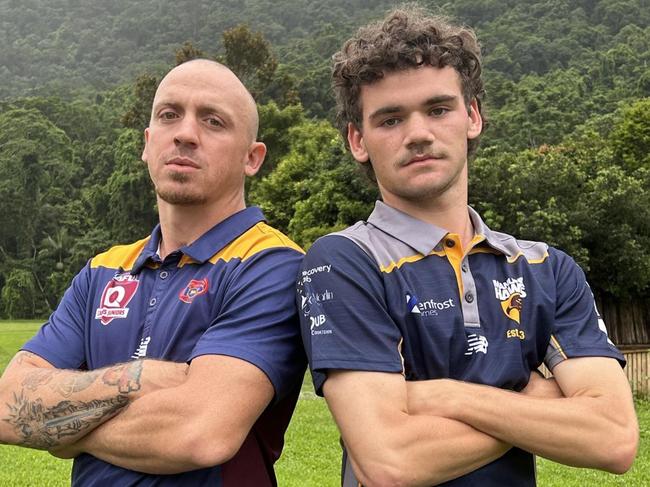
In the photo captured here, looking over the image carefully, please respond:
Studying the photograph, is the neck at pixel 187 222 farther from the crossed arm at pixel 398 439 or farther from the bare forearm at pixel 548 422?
the bare forearm at pixel 548 422

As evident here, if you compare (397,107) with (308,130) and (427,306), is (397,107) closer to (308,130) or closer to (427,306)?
(427,306)

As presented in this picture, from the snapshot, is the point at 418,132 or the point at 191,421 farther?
the point at 418,132

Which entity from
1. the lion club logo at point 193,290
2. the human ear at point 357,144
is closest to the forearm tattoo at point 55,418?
the lion club logo at point 193,290

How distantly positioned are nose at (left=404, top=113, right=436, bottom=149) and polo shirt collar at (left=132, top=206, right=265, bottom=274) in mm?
626

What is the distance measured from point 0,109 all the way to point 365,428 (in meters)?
72.3

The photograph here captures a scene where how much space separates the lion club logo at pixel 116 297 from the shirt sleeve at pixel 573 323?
1.34 m

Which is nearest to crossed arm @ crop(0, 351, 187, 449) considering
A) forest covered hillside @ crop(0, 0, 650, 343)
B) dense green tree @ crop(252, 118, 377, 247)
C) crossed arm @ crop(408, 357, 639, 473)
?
crossed arm @ crop(408, 357, 639, 473)

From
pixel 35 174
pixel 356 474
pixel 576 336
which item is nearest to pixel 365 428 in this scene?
pixel 356 474

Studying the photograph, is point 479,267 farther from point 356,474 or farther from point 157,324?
point 157,324

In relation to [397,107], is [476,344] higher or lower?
lower

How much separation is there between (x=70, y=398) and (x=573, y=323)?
154 centimetres

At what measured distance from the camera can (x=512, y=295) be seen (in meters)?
2.65

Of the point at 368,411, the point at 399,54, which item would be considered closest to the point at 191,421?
the point at 368,411

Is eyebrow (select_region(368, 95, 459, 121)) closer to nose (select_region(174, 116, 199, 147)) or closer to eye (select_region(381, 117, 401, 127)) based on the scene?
eye (select_region(381, 117, 401, 127))
